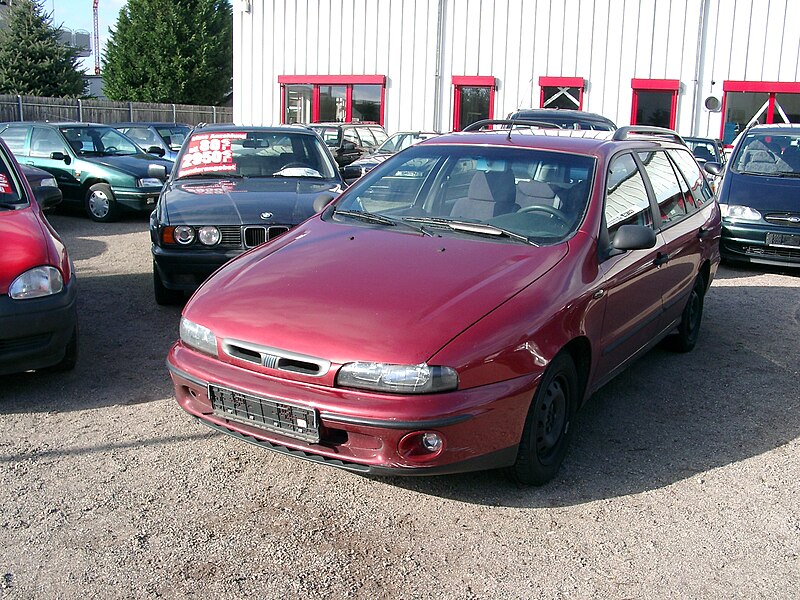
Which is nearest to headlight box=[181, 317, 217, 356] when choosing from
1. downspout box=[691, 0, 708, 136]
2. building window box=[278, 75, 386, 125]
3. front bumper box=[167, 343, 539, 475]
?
front bumper box=[167, 343, 539, 475]

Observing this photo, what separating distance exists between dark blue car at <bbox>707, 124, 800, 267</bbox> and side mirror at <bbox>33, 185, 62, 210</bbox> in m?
7.16

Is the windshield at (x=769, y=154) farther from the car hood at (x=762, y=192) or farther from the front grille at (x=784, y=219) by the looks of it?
the front grille at (x=784, y=219)

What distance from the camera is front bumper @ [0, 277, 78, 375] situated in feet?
15.5

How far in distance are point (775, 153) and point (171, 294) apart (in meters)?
7.66

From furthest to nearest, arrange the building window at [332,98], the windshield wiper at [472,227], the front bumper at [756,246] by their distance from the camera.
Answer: the building window at [332,98] → the front bumper at [756,246] → the windshield wiper at [472,227]

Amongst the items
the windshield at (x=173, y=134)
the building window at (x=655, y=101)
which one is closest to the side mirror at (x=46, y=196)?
the windshield at (x=173, y=134)

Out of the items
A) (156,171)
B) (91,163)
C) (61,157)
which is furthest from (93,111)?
(156,171)

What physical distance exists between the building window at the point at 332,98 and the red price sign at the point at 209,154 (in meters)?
18.1

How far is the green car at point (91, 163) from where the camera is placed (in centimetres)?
1262

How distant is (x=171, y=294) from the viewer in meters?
7.10

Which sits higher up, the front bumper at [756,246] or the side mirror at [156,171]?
the side mirror at [156,171]

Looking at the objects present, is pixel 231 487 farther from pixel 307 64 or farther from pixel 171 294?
pixel 307 64

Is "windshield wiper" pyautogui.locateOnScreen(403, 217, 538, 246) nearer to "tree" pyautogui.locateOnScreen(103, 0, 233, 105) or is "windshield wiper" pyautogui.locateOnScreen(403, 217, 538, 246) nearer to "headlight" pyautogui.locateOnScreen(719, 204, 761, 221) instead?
"headlight" pyautogui.locateOnScreen(719, 204, 761, 221)

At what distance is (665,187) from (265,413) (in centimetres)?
329
